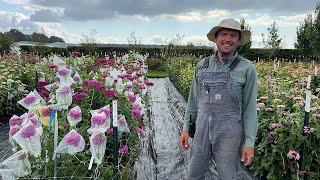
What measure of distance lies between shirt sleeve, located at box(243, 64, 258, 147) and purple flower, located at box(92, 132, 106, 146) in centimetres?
90

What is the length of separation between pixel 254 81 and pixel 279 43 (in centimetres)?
2635

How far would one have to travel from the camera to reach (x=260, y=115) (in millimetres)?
4863

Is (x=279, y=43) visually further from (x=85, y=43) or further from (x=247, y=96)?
(x=247, y=96)

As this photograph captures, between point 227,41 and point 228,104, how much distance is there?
15.7 inches

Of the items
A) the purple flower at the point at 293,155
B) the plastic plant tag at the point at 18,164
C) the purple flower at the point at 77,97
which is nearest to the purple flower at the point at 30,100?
the purple flower at the point at 77,97

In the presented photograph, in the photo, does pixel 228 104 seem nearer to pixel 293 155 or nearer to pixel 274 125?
pixel 293 155

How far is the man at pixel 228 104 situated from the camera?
9.00 feet

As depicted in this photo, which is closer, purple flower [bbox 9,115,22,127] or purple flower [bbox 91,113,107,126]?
purple flower [bbox 91,113,107,126]

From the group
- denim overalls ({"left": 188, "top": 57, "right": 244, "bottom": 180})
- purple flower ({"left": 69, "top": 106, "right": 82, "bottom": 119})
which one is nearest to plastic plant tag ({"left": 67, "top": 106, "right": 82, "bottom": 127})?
purple flower ({"left": 69, "top": 106, "right": 82, "bottom": 119})

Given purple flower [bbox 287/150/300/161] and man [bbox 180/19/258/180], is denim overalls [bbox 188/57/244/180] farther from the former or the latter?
purple flower [bbox 287/150/300/161]

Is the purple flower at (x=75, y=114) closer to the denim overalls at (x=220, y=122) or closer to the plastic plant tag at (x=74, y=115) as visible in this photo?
the plastic plant tag at (x=74, y=115)

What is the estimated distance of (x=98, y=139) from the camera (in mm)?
2729

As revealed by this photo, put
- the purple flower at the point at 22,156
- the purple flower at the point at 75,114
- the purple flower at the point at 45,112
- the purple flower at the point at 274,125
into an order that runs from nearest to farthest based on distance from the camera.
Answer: the purple flower at the point at 22,156
the purple flower at the point at 75,114
the purple flower at the point at 45,112
the purple flower at the point at 274,125

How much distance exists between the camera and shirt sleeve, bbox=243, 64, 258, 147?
8.97 ft
